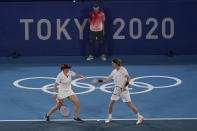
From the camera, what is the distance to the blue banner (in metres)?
21.0

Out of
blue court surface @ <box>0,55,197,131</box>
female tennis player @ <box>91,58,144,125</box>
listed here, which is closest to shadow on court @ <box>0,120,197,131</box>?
blue court surface @ <box>0,55,197,131</box>

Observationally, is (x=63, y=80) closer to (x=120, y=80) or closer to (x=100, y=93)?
(x=120, y=80)

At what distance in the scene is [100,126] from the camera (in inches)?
499

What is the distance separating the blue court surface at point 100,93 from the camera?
12961mm

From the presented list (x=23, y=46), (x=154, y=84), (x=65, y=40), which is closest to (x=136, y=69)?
(x=154, y=84)

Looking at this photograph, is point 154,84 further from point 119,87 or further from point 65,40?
point 65,40

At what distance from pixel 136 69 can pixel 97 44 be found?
2.76 meters

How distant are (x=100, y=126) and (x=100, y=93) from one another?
11.3 ft

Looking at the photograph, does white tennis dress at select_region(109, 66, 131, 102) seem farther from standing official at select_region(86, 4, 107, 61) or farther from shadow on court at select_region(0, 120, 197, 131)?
standing official at select_region(86, 4, 107, 61)

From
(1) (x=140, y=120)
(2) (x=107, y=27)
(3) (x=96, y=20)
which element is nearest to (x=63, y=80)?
(1) (x=140, y=120)

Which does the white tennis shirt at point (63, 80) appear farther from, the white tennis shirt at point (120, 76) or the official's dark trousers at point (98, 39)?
the official's dark trousers at point (98, 39)

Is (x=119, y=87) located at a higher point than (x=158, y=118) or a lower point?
higher

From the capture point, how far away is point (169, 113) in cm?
1393

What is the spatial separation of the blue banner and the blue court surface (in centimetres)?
51
